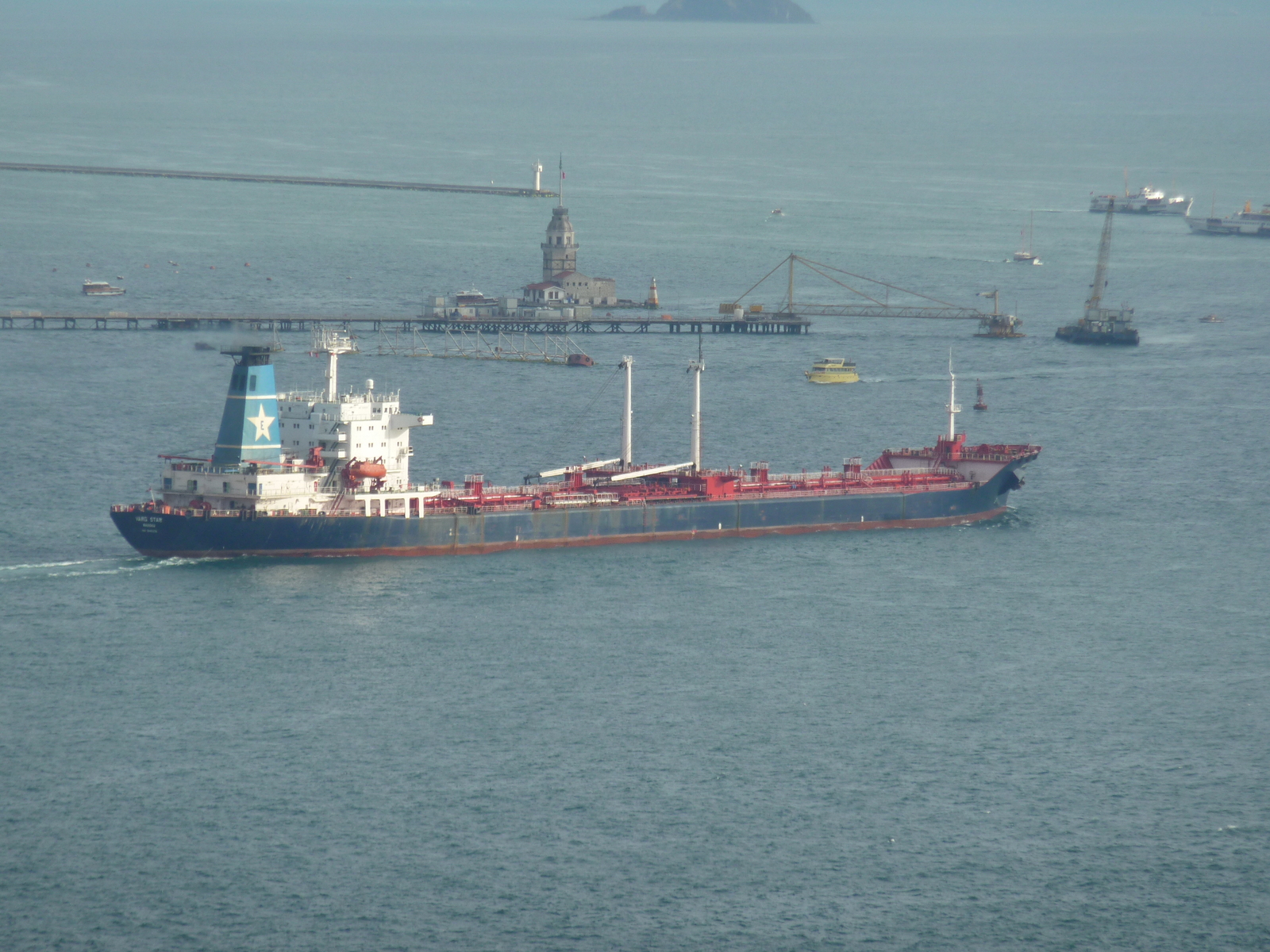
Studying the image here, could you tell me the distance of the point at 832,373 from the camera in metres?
102

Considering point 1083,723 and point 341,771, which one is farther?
point 1083,723

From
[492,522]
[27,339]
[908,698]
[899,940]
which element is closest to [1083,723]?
[908,698]

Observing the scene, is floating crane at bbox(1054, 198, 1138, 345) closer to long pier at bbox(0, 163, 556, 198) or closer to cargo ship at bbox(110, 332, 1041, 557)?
cargo ship at bbox(110, 332, 1041, 557)

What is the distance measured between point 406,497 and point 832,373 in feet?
135

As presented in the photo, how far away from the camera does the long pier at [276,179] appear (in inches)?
7431

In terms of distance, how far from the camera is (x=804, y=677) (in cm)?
5228

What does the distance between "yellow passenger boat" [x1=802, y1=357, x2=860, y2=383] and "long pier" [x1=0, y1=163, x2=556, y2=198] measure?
Result: 3676 inches

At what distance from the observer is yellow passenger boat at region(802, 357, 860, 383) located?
334 feet

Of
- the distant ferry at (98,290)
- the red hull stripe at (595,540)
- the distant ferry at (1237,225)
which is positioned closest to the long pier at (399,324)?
the distant ferry at (98,290)

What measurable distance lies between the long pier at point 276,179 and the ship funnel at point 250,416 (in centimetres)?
12684

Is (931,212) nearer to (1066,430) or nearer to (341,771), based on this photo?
(1066,430)

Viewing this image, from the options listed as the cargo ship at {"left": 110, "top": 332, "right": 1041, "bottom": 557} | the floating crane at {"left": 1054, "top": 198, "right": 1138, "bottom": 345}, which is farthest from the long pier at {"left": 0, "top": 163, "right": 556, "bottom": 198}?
the cargo ship at {"left": 110, "top": 332, "right": 1041, "bottom": 557}

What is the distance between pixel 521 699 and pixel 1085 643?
16.6 m

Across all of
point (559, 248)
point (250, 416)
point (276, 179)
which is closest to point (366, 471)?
point (250, 416)
